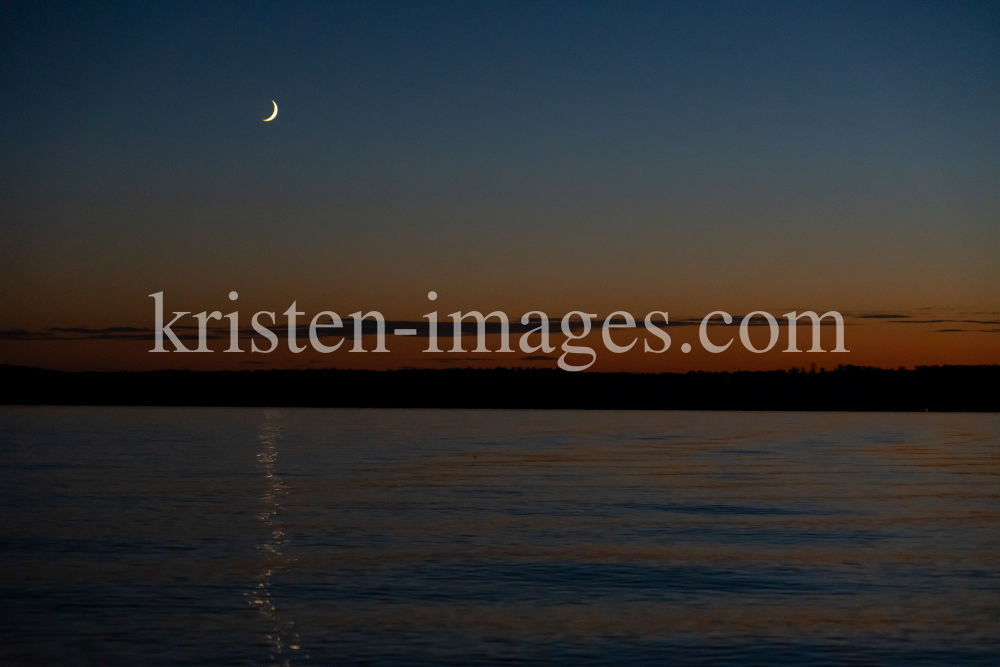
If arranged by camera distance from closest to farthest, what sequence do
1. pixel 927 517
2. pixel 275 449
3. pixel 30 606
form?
pixel 30 606 < pixel 927 517 < pixel 275 449

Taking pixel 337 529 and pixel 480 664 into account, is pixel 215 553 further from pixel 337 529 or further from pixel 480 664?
pixel 480 664

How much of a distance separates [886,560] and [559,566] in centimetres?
749

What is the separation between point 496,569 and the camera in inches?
883

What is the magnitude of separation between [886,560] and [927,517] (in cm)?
896

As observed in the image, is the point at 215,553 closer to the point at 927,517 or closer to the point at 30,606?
the point at 30,606

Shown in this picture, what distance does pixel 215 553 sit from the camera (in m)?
A: 24.3

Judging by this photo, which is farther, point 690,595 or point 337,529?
point 337,529

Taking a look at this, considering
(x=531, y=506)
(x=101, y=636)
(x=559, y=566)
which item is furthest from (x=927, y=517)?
(x=101, y=636)

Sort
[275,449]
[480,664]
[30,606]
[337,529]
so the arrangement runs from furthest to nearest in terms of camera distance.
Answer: [275,449] < [337,529] < [30,606] < [480,664]

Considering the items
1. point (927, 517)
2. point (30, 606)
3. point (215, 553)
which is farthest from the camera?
point (927, 517)

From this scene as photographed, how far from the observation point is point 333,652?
15648mm

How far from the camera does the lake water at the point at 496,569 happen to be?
16.2 metres

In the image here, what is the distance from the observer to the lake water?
16234 millimetres

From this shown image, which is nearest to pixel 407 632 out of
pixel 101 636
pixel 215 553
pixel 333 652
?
pixel 333 652
